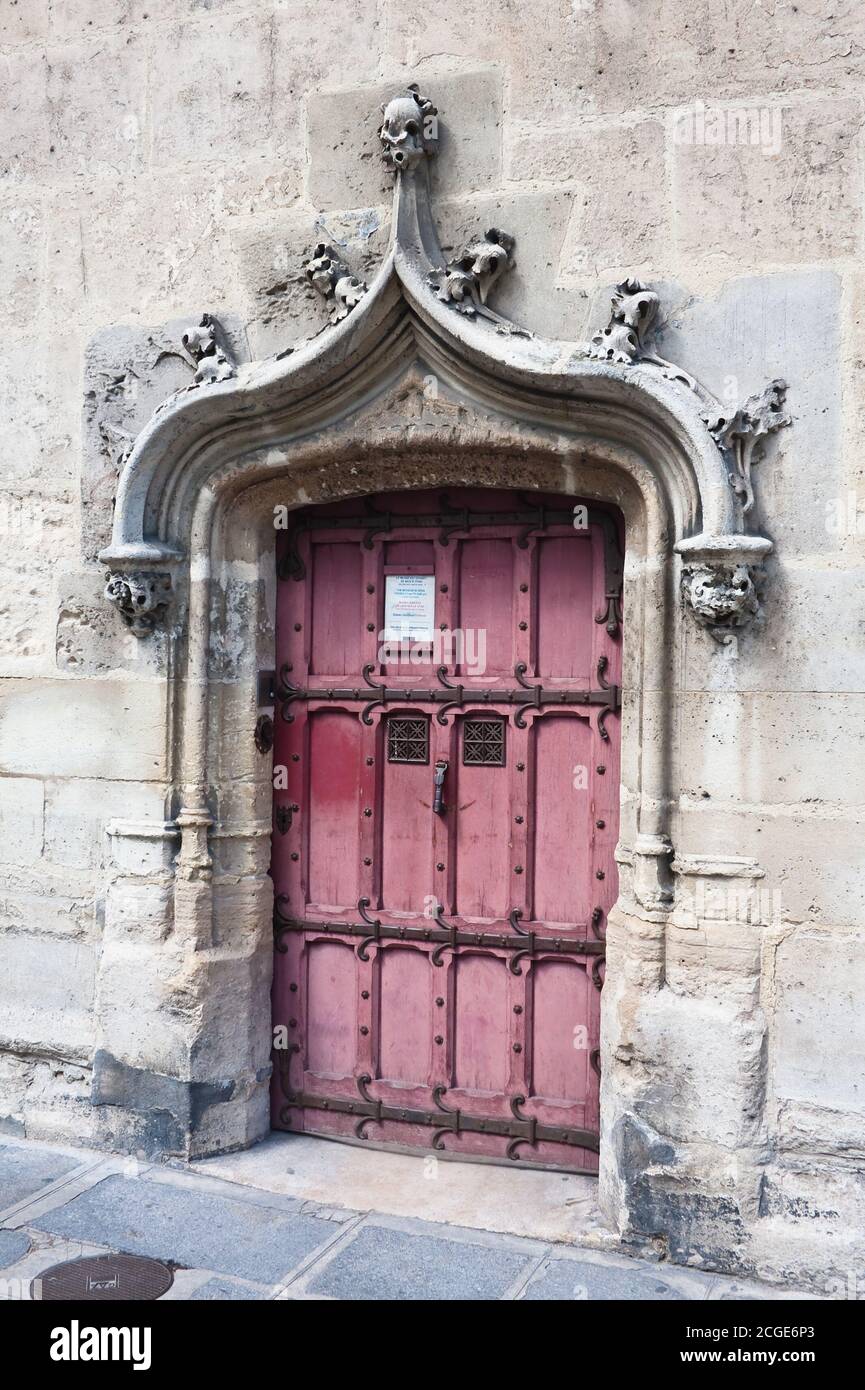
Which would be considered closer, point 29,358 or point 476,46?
point 476,46

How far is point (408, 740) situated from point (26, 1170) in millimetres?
1754

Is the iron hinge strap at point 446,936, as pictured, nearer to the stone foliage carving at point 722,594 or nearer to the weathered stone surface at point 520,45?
the stone foliage carving at point 722,594

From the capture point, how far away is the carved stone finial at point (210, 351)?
3.37 m

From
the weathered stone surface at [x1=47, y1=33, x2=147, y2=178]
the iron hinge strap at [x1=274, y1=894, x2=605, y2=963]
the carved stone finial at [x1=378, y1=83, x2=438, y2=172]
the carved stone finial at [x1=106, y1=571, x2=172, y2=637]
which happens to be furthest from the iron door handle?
the weathered stone surface at [x1=47, y1=33, x2=147, y2=178]

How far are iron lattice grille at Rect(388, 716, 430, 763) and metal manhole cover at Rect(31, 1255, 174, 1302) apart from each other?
5.07ft

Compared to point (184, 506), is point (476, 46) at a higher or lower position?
higher

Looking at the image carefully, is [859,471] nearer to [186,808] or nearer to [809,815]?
[809,815]

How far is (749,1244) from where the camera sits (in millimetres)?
2898

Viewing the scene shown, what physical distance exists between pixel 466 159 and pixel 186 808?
2067mm

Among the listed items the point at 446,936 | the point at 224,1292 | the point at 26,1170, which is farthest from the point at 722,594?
the point at 26,1170

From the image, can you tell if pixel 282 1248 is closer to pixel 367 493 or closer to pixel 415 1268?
pixel 415 1268

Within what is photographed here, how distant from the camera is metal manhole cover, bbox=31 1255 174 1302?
278 cm

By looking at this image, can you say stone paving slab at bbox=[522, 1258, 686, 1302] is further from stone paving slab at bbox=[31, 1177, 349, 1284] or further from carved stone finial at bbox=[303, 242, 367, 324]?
carved stone finial at bbox=[303, 242, 367, 324]

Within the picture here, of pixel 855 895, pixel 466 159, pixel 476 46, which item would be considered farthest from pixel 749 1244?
pixel 476 46
